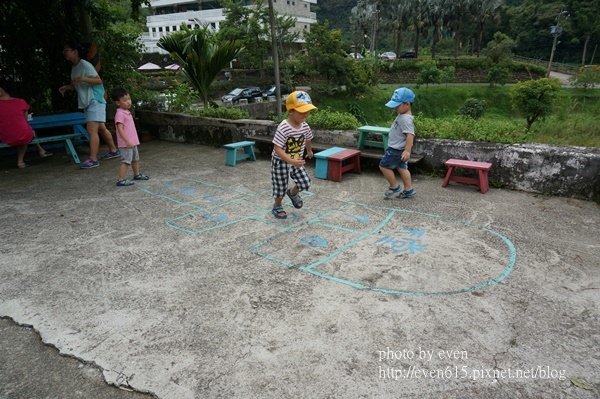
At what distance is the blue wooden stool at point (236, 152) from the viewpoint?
266 inches

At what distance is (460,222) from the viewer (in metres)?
4.23

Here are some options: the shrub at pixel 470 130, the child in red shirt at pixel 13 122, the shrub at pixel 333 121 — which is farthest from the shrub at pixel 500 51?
the child in red shirt at pixel 13 122

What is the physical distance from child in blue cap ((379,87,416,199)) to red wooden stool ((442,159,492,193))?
2.03 feet

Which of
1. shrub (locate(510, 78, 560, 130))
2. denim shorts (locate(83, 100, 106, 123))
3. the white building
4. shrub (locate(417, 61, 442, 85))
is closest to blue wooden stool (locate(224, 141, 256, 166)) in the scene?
denim shorts (locate(83, 100, 106, 123))

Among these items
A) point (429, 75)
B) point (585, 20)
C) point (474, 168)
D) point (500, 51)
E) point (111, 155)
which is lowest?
point (429, 75)

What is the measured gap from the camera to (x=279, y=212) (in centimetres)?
446

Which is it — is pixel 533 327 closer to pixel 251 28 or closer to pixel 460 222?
pixel 460 222

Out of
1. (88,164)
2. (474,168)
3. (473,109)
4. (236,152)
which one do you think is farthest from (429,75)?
(88,164)

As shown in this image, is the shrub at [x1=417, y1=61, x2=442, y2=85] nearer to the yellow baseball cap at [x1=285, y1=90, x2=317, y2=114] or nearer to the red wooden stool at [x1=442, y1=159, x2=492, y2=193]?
the red wooden stool at [x1=442, y1=159, x2=492, y2=193]

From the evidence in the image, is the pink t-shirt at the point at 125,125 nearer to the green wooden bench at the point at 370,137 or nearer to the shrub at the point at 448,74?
the green wooden bench at the point at 370,137

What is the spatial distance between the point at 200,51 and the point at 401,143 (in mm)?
6787

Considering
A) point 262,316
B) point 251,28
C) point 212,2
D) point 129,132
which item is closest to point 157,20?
point 212,2

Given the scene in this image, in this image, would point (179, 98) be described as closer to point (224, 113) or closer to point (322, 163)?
point (224, 113)

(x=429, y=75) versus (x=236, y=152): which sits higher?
(x=236, y=152)
